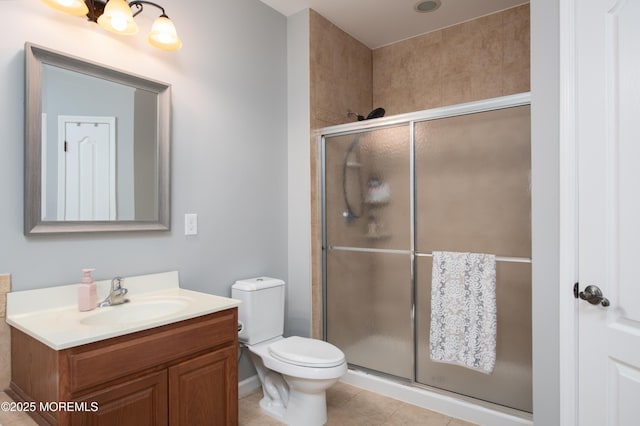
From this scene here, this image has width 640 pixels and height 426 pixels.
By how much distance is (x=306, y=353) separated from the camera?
2.04m

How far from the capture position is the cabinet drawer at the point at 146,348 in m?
1.23

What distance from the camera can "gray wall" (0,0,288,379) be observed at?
5.01ft

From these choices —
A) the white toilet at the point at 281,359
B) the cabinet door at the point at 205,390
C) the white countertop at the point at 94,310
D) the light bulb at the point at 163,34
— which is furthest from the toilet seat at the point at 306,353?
the light bulb at the point at 163,34

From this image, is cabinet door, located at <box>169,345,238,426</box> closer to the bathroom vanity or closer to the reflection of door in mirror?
the bathroom vanity

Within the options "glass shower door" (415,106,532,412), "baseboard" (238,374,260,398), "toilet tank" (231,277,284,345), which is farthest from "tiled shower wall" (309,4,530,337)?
"glass shower door" (415,106,532,412)

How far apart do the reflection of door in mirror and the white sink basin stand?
0.45m

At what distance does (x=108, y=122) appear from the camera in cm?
180

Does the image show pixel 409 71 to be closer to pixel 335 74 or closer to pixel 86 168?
pixel 335 74

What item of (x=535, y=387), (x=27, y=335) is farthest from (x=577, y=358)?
(x=27, y=335)

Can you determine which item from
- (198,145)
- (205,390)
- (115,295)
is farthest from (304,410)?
(198,145)

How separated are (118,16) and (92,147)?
0.62 metres

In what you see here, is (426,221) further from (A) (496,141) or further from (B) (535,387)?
(B) (535,387)

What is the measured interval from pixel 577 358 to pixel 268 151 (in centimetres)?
214

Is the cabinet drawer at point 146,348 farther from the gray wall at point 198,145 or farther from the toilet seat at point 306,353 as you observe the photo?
the gray wall at point 198,145
